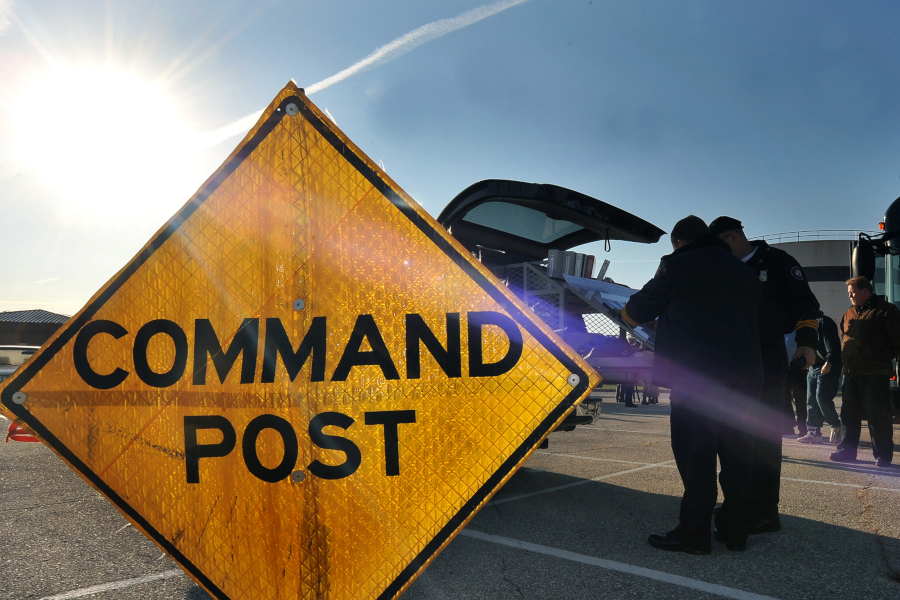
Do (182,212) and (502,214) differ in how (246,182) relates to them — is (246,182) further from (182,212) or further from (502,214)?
(502,214)

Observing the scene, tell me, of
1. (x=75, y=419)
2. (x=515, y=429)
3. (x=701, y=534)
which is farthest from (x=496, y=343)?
(x=701, y=534)

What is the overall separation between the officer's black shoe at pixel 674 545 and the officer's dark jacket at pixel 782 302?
124 centimetres

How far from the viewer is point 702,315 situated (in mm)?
2811

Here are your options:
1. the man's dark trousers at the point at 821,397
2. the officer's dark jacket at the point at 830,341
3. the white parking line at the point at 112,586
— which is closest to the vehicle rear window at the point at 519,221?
the officer's dark jacket at the point at 830,341

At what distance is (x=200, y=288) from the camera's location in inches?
58.7

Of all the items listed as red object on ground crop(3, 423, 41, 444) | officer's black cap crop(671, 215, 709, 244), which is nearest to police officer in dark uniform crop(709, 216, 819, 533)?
officer's black cap crop(671, 215, 709, 244)

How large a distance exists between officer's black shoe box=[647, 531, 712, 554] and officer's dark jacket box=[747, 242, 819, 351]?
1245mm

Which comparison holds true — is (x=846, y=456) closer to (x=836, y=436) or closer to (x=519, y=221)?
(x=836, y=436)

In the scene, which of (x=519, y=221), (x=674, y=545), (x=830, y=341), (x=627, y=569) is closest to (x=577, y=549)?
(x=627, y=569)

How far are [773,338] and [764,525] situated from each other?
1.05 metres

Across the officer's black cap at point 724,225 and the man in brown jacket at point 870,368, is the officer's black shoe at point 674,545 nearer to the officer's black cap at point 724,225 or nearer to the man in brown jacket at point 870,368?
the officer's black cap at point 724,225

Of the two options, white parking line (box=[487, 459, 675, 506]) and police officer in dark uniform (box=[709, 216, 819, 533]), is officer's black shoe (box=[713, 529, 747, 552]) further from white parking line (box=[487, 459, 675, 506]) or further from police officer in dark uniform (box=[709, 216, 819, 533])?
white parking line (box=[487, 459, 675, 506])

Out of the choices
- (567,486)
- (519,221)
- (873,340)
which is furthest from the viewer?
(519,221)

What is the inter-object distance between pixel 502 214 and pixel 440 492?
420 centimetres
